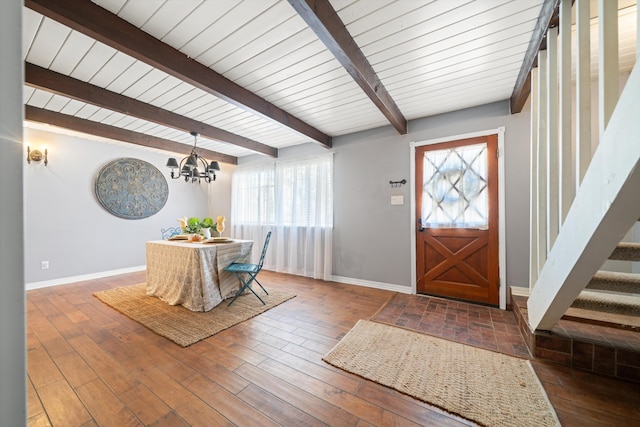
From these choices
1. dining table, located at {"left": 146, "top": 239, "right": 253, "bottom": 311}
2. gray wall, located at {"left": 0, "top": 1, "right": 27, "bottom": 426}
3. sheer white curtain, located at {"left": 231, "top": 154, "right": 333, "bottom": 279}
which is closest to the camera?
gray wall, located at {"left": 0, "top": 1, "right": 27, "bottom": 426}

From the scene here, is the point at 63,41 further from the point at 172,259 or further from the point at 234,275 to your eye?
the point at 234,275

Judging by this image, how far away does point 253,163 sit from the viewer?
203 inches

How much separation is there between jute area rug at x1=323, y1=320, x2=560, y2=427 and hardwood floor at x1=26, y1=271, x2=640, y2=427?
8 cm

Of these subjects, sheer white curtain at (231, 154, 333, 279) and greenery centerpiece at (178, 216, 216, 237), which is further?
sheer white curtain at (231, 154, 333, 279)

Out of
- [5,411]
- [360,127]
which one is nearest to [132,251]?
[360,127]

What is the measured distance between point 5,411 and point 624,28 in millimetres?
3680

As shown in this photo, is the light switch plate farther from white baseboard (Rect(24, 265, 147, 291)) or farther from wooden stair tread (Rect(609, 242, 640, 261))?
white baseboard (Rect(24, 265, 147, 291))

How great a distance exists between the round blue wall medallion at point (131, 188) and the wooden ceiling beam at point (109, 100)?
6.96 feet

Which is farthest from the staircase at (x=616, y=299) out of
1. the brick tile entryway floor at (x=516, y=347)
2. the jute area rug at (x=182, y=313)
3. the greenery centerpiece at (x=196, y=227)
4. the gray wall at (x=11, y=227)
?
the greenery centerpiece at (x=196, y=227)

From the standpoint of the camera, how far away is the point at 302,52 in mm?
1953

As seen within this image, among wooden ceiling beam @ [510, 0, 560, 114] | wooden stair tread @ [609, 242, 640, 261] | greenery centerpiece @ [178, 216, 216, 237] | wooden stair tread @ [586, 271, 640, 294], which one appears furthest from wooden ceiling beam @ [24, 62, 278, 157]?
wooden stair tread @ [586, 271, 640, 294]

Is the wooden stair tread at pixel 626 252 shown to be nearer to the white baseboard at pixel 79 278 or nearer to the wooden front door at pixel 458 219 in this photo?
the wooden front door at pixel 458 219

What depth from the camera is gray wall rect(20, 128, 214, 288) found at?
3588mm

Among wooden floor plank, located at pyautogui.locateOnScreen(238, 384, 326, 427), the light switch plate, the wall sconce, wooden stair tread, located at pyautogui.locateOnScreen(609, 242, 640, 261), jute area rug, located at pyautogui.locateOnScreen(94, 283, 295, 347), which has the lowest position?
wooden floor plank, located at pyautogui.locateOnScreen(238, 384, 326, 427)
